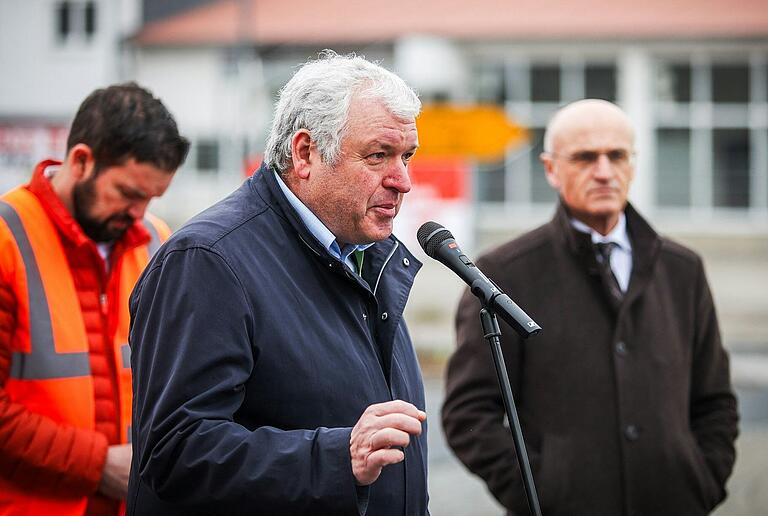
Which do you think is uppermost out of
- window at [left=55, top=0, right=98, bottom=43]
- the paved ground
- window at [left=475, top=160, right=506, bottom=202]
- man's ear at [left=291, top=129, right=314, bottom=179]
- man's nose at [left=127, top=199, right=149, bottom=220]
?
window at [left=55, top=0, right=98, bottom=43]

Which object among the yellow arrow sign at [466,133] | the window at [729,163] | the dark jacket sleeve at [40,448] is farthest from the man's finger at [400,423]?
the window at [729,163]

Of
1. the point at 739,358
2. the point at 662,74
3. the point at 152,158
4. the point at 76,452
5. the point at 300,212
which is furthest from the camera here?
the point at 662,74

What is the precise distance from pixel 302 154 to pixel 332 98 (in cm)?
16

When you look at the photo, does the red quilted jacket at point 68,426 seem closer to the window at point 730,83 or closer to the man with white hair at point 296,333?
the man with white hair at point 296,333

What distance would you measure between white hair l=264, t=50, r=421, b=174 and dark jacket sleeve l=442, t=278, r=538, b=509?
3.80ft

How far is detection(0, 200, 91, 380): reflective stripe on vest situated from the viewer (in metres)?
3.02

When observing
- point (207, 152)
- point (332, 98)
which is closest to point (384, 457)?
point (332, 98)

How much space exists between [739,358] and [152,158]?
13.8 metres

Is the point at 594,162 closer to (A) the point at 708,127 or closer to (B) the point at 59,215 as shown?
(B) the point at 59,215

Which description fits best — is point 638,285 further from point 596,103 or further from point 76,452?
point 76,452

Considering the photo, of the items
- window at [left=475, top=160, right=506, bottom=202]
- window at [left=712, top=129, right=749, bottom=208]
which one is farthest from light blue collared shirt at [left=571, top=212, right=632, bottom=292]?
window at [left=475, top=160, right=506, bottom=202]

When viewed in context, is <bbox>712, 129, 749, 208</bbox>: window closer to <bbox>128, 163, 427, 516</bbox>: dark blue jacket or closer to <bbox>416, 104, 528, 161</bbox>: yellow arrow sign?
<bbox>416, 104, 528, 161</bbox>: yellow arrow sign

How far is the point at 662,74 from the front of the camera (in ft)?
80.8

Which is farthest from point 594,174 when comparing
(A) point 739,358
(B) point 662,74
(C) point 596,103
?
(B) point 662,74
